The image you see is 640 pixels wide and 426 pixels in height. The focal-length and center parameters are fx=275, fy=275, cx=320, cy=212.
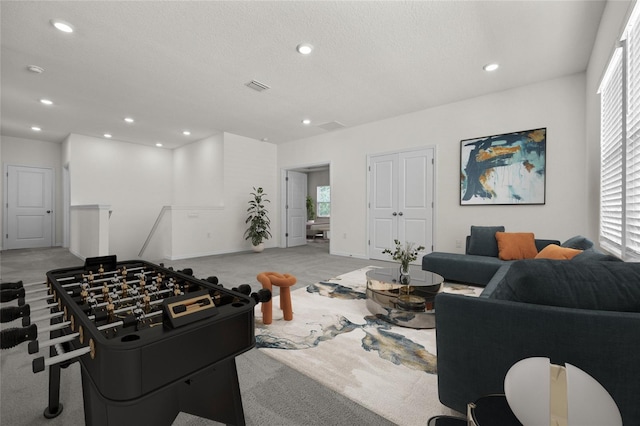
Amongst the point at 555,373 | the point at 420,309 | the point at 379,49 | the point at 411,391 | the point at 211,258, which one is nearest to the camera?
the point at 555,373

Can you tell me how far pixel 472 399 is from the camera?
1183 mm

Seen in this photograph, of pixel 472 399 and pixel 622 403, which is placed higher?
pixel 622 403

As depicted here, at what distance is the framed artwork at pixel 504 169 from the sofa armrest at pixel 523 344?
11.6 feet

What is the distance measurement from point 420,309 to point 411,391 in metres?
0.91

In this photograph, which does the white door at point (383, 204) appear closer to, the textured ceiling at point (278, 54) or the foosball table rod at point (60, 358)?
the textured ceiling at point (278, 54)

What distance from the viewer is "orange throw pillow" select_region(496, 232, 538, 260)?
3.38m

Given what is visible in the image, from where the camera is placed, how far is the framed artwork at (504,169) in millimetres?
3816

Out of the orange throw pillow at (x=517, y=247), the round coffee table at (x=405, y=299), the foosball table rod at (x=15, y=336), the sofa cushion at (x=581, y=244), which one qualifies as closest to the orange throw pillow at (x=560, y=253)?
the sofa cushion at (x=581, y=244)

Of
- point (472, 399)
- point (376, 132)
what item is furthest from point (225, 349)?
point (376, 132)

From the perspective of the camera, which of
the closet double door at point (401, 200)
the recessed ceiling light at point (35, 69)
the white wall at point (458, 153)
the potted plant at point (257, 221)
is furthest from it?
the potted plant at point (257, 221)

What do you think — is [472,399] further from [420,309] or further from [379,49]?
[379,49]

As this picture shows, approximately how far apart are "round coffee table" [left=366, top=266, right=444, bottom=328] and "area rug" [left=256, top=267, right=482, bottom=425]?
78 mm

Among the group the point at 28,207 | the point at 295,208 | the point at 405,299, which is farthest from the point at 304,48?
the point at 28,207

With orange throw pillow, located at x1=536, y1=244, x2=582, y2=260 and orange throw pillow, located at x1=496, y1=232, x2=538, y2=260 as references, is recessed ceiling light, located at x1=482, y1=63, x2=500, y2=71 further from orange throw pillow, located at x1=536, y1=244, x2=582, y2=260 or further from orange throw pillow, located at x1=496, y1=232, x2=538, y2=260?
orange throw pillow, located at x1=536, y1=244, x2=582, y2=260
